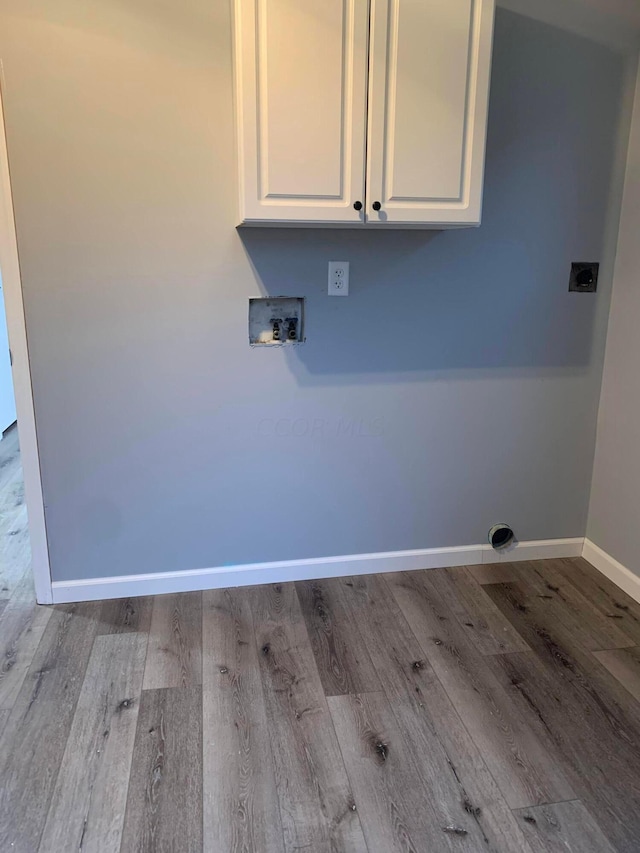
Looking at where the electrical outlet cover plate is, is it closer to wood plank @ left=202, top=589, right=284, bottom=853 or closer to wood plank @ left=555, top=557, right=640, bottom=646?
wood plank @ left=202, top=589, right=284, bottom=853

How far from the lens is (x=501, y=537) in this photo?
2684 mm

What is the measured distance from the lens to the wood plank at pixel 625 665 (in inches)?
77.0

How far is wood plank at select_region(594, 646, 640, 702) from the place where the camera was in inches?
77.0

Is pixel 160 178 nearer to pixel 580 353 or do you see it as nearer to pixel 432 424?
pixel 432 424

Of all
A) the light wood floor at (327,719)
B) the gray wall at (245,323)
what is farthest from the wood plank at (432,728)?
the gray wall at (245,323)

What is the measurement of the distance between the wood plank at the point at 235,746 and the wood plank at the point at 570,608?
1.16m

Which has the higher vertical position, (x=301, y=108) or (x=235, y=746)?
(x=301, y=108)

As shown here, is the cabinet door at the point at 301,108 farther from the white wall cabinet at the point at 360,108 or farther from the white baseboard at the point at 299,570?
the white baseboard at the point at 299,570

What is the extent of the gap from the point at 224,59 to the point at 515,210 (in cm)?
118

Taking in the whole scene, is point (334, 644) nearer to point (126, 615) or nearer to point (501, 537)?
point (126, 615)

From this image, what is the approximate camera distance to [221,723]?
1771mm

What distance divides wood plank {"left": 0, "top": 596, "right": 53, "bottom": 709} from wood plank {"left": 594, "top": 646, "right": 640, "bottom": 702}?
6.23 ft

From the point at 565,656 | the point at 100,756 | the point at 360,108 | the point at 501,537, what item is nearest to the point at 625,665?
the point at 565,656

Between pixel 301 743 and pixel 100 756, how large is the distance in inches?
21.4
